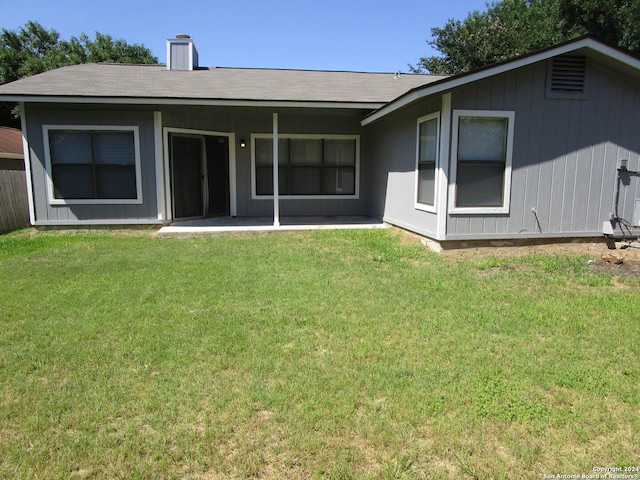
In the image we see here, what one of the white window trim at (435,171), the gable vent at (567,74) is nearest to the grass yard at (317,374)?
the white window trim at (435,171)

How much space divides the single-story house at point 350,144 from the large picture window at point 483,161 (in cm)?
2

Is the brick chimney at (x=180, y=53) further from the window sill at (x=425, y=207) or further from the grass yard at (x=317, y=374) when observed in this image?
the grass yard at (x=317, y=374)

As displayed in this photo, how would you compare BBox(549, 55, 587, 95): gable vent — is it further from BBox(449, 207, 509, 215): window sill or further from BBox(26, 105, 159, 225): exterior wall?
BBox(26, 105, 159, 225): exterior wall

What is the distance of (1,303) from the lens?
190 inches

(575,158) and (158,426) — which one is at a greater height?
(575,158)

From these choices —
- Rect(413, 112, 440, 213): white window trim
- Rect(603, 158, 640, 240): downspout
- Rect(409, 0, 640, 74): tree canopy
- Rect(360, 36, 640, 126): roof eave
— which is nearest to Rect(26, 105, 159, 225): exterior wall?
Rect(413, 112, 440, 213): white window trim

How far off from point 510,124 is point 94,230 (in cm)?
821

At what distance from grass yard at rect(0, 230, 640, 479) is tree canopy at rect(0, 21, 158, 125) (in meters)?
27.1

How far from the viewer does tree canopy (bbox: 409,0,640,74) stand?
62.4 ft

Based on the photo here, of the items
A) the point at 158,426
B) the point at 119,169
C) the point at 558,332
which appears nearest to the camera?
the point at 158,426

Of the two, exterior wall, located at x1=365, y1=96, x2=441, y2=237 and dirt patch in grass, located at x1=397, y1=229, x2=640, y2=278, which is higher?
exterior wall, located at x1=365, y1=96, x2=441, y2=237

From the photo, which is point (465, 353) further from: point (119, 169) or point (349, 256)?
point (119, 169)

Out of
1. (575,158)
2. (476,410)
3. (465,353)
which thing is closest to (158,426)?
(476,410)

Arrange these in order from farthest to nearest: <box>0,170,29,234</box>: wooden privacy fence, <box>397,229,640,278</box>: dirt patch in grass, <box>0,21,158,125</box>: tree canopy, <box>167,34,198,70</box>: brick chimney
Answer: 1. <box>0,21,158,125</box>: tree canopy
2. <box>167,34,198,70</box>: brick chimney
3. <box>0,170,29,234</box>: wooden privacy fence
4. <box>397,229,640,278</box>: dirt patch in grass
